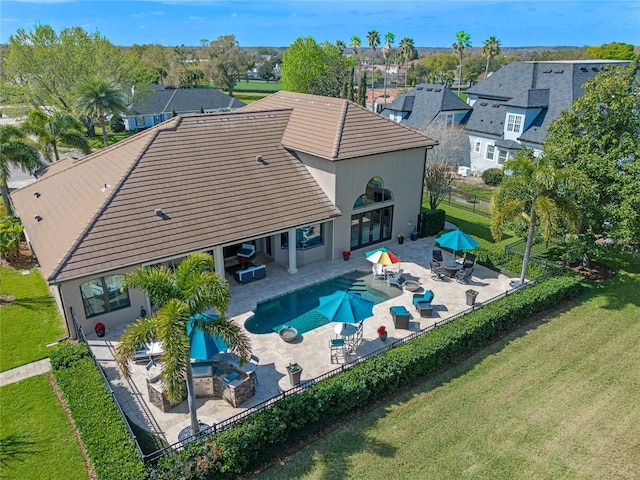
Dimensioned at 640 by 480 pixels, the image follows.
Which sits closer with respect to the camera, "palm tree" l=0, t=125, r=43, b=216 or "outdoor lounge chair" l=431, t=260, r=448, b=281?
"outdoor lounge chair" l=431, t=260, r=448, b=281

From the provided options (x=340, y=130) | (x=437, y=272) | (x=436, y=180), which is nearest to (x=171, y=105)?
(x=436, y=180)

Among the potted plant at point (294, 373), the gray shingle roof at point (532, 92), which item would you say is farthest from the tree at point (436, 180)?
the potted plant at point (294, 373)

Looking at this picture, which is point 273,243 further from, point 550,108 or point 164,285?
point 550,108

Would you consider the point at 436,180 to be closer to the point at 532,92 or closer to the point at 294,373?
the point at 532,92

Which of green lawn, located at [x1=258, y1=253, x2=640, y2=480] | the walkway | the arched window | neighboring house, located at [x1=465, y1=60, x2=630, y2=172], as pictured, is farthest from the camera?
neighboring house, located at [x1=465, y1=60, x2=630, y2=172]

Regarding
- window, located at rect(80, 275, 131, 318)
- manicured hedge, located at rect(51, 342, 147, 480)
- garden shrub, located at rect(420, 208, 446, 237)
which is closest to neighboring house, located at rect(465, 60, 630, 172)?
garden shrub, located at rect(420, 208, 446, 237)

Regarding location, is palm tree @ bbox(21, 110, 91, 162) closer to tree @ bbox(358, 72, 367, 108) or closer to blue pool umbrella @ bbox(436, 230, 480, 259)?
blue pool umbrella @ bbox(436, 230, 480, 259)
